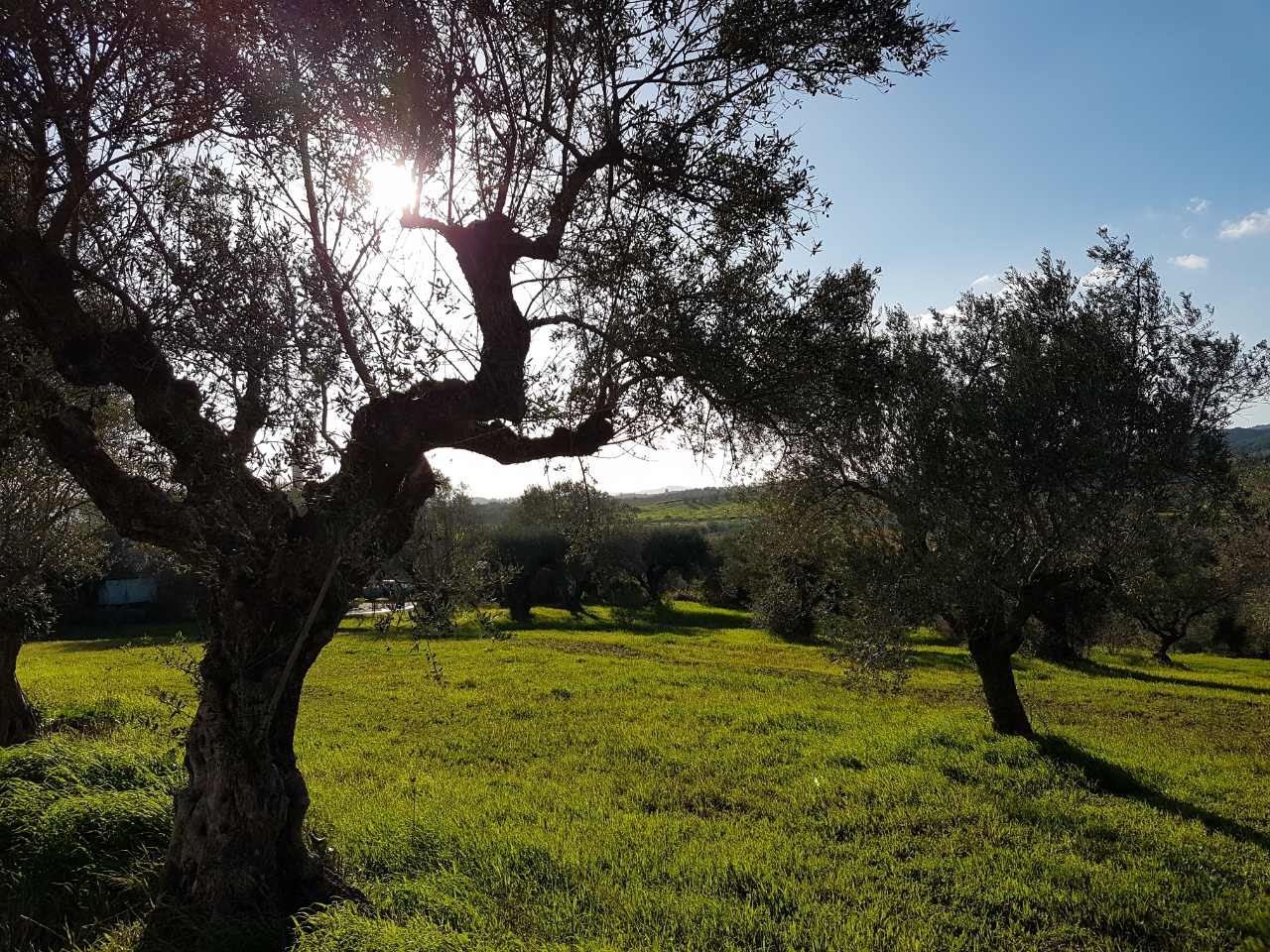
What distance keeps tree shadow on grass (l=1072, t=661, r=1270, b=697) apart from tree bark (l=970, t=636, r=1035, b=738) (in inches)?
650

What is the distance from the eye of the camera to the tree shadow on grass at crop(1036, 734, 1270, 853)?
35.8 feet

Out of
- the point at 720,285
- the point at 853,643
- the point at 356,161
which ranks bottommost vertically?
the point at 853,643

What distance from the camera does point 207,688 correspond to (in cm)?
770

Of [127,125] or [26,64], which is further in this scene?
[127,125]

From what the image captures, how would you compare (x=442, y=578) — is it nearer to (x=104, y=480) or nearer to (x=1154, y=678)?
(x=104, y=480)

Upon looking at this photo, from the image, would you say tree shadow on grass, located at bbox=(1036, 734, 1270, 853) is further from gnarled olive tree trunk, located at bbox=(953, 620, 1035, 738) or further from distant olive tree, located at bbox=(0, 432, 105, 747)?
distant olive tree, located at bbox=(0, 432, 105, 747)

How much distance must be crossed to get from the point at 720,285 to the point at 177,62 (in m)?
6.02

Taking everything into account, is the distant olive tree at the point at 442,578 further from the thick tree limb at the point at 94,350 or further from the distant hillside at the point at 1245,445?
the distant hillside at the point at 1245,445

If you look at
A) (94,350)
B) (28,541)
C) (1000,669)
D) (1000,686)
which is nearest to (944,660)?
(1000,686)

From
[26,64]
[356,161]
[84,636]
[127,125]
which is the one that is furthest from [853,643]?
Answer: [84,636]

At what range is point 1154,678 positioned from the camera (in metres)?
29.8

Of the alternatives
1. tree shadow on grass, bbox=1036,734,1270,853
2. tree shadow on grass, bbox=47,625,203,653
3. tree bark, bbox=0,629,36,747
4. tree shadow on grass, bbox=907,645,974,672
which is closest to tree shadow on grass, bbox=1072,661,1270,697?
tree shadow on grass, bbox=907,645,974,672

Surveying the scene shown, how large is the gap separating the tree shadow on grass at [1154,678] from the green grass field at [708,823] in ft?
22.8

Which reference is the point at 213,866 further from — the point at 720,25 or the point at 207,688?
the point at 720,25
